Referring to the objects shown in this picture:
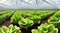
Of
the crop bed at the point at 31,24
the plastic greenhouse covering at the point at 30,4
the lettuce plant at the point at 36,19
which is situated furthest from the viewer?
Answer: the plastic greenhouse covering at the point at 30,4

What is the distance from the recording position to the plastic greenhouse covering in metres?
1.39

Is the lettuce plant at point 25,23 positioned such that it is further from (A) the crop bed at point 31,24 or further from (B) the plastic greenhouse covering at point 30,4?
(B) the plastic greenhouse covering at point 30,4

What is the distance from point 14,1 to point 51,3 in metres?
0.34

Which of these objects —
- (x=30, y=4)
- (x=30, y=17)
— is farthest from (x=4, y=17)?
(x=30, y=4)

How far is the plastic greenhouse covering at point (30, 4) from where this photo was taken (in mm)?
1386

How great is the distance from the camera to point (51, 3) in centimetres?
143

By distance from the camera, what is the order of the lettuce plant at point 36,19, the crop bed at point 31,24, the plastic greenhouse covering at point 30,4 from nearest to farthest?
the crop bed at point 31,24 < the lettuce plant at point 36,19 < the plastic greenhouse covering at point 30,4

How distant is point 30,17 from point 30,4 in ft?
1.28

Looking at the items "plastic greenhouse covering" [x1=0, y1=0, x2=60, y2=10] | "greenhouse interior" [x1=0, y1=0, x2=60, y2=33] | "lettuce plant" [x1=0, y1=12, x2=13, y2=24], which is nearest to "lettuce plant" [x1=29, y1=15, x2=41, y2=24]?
"greenhouse interior" [x1=0, y1=0, x2=60, y2=33]

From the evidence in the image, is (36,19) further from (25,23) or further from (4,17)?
(4,17)

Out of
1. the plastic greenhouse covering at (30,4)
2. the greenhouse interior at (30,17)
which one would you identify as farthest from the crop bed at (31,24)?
the plastic greenhouse covering at (30,4)

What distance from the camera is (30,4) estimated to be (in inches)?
55.9

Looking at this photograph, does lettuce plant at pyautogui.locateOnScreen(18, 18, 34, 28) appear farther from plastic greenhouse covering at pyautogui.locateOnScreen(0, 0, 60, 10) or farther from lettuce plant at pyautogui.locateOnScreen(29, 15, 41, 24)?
plastic greenhouse covering at pyautogui.locateOnScreen(0, 0, 60, 10)

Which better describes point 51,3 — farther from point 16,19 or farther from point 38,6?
point 16,19
